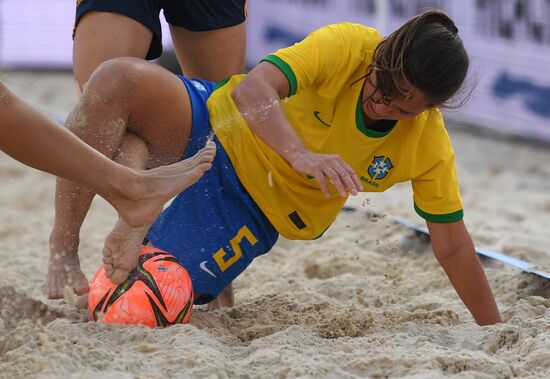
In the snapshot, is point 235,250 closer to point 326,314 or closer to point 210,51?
point 326,314

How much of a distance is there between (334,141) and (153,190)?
645 millimetres

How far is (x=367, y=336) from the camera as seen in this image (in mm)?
2684

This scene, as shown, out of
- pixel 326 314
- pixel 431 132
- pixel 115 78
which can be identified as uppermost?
pixel 115 78

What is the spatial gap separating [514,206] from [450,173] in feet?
7.15

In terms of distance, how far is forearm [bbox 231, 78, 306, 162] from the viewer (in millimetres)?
2568

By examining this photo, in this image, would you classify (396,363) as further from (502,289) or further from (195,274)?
(502,289)

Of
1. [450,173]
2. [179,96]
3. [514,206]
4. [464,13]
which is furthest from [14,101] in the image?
[464,13]

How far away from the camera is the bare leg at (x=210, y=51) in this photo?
329 cm

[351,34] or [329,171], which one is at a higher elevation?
[351,34]

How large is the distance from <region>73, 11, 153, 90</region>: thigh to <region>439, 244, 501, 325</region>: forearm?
124 centimetres

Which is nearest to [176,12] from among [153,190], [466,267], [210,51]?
[210,51]

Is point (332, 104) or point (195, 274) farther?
point (195, 274)

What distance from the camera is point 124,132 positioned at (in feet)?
9.07

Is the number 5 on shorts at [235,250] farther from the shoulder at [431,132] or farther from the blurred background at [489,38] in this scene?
the blurred background at [489,38]
